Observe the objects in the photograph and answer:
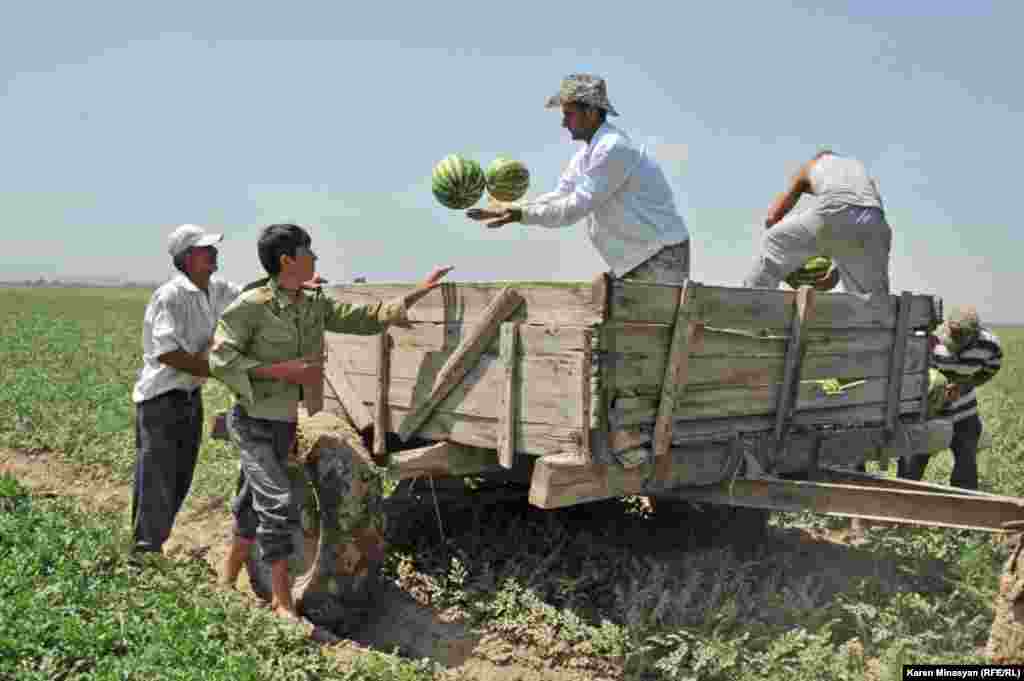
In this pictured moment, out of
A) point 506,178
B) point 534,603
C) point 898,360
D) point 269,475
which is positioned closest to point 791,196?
point 898,360

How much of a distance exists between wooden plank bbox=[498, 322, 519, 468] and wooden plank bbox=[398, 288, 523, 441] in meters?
0.11

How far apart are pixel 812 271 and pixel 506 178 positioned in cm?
248

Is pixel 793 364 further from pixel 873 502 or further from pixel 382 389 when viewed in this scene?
pixel 382 389

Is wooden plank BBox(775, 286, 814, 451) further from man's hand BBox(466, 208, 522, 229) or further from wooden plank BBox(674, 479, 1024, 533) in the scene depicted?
man's hand BBox(466, 208, 522, 229)

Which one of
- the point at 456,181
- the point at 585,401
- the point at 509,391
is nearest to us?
the point at 585,401

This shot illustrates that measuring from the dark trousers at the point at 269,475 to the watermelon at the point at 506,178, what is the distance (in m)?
2.30

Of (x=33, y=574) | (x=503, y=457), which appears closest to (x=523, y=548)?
(x=503, y=457)

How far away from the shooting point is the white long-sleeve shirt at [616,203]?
196 inches

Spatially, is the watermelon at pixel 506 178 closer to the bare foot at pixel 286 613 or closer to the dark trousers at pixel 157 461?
the dark trousers at pixel 157 461

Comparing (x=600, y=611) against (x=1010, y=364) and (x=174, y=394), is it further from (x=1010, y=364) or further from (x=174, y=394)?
(x=1010, y=364)

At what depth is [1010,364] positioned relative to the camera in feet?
99.6

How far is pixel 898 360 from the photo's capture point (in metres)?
5.50

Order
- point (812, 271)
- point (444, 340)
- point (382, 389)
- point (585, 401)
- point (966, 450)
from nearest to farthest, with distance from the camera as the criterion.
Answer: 1. point (585, 401)
2. point (444, 340)
3. point (382, 389)
4. point (812, 271)
5. point (966, 450)

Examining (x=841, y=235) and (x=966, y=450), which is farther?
(x=966, y=450)
